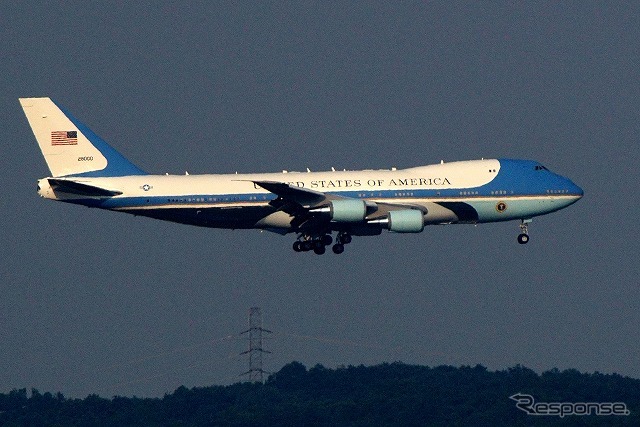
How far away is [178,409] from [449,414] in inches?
1224

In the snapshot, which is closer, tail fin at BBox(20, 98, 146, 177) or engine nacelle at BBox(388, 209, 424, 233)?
engine nacelle at BBox(388, 209, 424, 233)

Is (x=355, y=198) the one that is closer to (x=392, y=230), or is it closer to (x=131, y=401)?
(x=392, y=230)

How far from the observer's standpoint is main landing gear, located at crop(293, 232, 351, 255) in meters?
99.6

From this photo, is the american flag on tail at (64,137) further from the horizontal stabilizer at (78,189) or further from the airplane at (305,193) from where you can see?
the horizontal stabilizer at (78,189)

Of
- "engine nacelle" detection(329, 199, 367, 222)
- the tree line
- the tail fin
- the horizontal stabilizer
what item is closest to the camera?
the horizontal stabilizer

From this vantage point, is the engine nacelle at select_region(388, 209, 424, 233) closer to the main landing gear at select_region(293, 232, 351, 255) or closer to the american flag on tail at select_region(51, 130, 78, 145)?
the main landing gear at select_region(293, 232, 351, 255)

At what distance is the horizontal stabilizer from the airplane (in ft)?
0.20

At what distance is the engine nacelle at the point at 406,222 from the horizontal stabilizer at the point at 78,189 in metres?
16.6

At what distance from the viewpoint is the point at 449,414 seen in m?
146

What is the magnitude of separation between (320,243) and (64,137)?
17.7m

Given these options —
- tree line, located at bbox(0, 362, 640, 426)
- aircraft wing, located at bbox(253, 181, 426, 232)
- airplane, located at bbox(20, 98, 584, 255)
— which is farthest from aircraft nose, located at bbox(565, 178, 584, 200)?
tree line, located at bbox(0, 362, 640, 426)

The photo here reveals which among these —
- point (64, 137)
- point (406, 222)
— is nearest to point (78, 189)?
point (64, 137)

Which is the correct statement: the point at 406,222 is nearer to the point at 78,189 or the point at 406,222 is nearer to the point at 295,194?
the point at 295,194

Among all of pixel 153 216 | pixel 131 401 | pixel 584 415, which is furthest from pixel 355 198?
pixel 131 401
